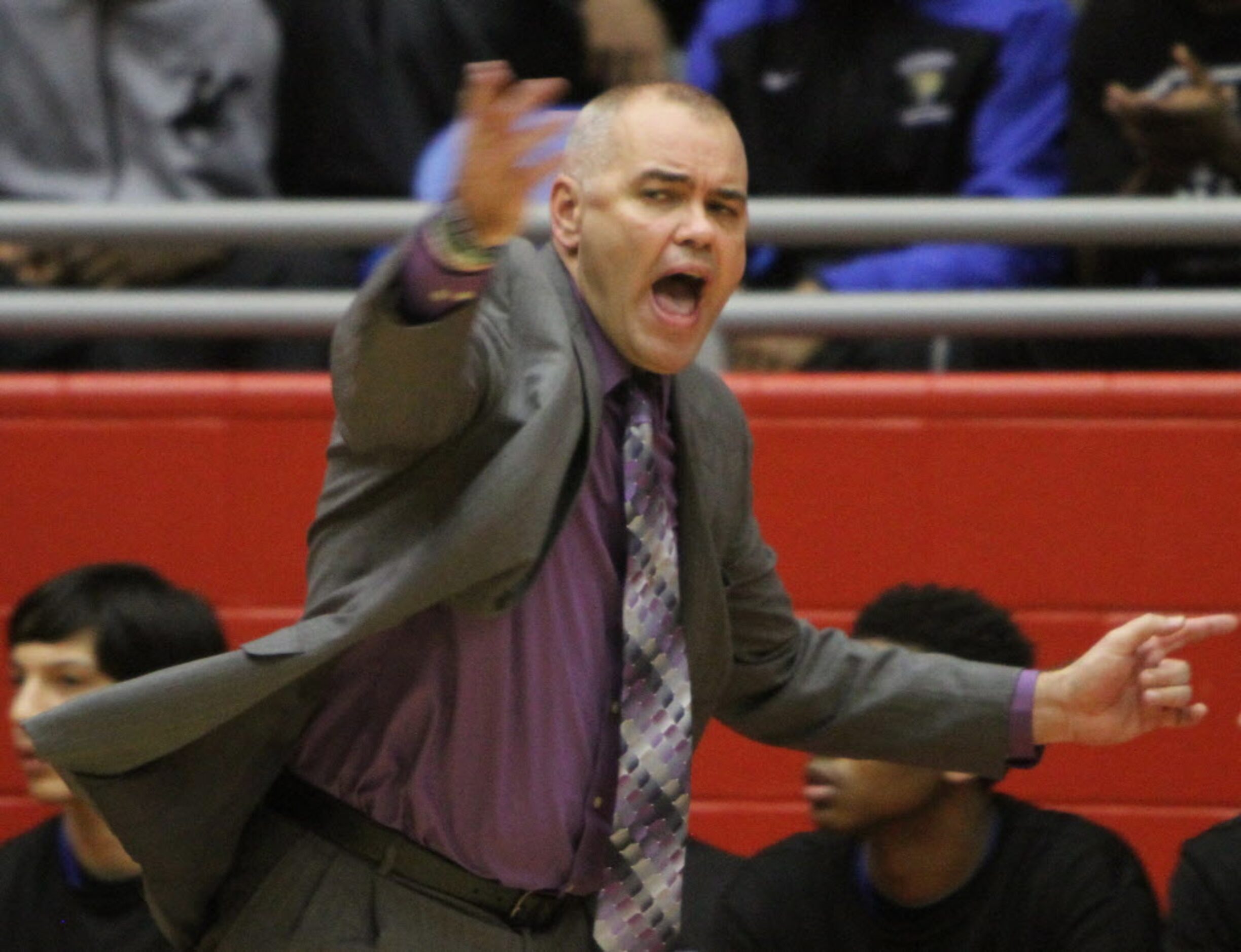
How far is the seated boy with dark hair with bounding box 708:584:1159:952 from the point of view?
10.2ft

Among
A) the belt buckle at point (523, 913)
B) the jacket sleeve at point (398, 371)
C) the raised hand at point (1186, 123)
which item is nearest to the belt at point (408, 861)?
the belt buckle at point (523, 913)

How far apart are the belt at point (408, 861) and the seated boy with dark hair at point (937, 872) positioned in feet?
2.65

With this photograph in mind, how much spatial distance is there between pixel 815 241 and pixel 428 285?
157 cm

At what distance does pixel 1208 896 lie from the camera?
9.81 feet

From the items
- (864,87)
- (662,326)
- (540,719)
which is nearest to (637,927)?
(540,719)

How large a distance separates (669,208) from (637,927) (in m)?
0.89

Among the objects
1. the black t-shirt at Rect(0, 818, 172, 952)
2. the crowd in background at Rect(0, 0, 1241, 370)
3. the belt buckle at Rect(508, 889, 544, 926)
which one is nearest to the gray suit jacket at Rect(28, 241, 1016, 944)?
the belt buckle at Rect(508, 889, 544, 926)

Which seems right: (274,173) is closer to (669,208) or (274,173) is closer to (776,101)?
(776,101)

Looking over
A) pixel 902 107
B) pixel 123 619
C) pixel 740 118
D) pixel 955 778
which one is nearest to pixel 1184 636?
pixel 955 778

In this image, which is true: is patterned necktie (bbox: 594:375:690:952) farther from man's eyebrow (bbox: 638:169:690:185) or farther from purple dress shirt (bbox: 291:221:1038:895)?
man's eyebrow (bbox: 638:169:690:185)

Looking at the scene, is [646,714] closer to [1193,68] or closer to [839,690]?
[839,690]

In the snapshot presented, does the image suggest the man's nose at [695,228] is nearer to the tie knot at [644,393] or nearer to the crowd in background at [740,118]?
the tie knot at [644,393]

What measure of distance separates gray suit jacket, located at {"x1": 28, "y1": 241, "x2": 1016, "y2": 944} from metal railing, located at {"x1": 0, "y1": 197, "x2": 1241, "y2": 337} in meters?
0.91

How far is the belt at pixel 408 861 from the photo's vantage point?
2.43m
